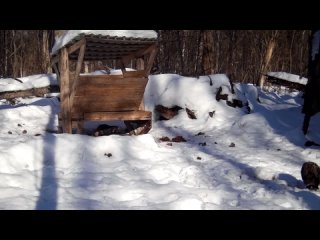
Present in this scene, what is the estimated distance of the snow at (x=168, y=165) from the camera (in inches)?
167

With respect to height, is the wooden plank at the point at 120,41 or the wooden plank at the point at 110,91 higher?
the wooden plank at the point at 120,41

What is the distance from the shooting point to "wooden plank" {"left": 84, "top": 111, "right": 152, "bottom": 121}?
7.89 meters

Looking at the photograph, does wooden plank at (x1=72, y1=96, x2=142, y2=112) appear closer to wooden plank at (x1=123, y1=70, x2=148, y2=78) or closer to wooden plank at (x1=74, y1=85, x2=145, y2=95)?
wooden plank at (x1=74, y1=85, x2=145, y2=95)

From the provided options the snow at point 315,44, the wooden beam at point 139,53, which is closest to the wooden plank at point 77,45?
the wooden beam at point 139,53

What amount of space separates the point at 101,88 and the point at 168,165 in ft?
9.74

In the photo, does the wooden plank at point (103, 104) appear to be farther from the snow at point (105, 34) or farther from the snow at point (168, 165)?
the snow at point (105, 34)

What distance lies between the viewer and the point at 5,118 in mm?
9164

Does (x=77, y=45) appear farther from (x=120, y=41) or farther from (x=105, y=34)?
(x=120, y=41)

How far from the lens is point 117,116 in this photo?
816 cm

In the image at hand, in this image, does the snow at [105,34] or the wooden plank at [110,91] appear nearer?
the snow at [105,34]
